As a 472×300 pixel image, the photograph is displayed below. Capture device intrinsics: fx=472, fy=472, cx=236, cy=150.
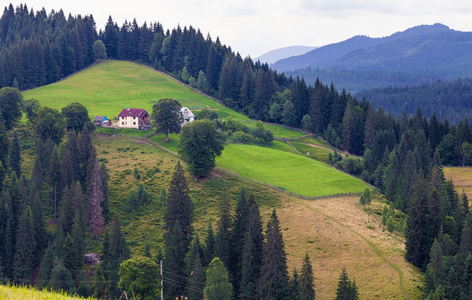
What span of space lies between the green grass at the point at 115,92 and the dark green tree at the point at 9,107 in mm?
18400

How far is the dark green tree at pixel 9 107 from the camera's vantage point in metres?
118

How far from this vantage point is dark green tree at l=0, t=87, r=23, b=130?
118 m

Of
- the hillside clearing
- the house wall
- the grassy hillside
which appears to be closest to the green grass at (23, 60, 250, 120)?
the house wall

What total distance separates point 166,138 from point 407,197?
2278 inches

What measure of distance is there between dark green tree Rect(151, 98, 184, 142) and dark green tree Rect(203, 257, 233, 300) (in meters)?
63.3

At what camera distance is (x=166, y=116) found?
380ft

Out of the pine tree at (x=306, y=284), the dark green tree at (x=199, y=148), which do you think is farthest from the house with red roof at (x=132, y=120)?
the pine tree at (x=306, y=284)

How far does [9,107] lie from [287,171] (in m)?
71.6

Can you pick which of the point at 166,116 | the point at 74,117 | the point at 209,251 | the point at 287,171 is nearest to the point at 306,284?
the point at 209,251

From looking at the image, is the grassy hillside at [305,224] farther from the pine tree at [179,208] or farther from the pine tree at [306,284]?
the pine tree at [306,284]

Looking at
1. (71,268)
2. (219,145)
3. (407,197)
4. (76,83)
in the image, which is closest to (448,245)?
(407,197)

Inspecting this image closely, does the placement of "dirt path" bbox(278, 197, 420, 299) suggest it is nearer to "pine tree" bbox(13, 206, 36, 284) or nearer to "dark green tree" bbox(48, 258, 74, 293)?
"dark green tree" bbox(48, 258, 74, 293)

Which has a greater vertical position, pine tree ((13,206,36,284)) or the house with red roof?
the house with red roof

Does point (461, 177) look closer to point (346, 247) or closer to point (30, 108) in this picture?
point (346, 247)
